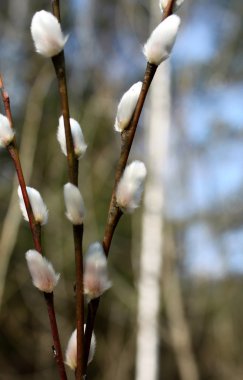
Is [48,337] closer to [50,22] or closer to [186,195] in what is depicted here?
[186,195]

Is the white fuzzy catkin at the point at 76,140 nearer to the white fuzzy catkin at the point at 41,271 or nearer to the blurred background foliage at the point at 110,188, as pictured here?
the white fuzzy catkin at the point at 41,271

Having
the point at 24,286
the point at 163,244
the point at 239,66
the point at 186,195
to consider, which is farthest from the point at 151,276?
the point at 239,66

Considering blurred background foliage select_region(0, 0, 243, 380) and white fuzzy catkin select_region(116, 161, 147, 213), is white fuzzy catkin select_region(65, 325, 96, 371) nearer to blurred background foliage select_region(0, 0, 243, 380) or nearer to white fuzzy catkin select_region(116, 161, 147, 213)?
white fuzzy catkin select_region(116, 161, 147, 213)

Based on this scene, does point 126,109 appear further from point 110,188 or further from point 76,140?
point 110,188

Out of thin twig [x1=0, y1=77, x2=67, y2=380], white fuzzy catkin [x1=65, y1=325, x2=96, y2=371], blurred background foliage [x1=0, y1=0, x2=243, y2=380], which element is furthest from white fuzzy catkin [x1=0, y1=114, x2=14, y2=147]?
blurred background foliage [x1=0, y1=0, x2=243, y2=380]

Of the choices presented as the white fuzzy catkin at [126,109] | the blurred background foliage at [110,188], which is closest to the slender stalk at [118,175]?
the white fuzzy catkin at [126,109]

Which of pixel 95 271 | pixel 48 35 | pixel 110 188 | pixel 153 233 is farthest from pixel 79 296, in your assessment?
pixel 110 188
